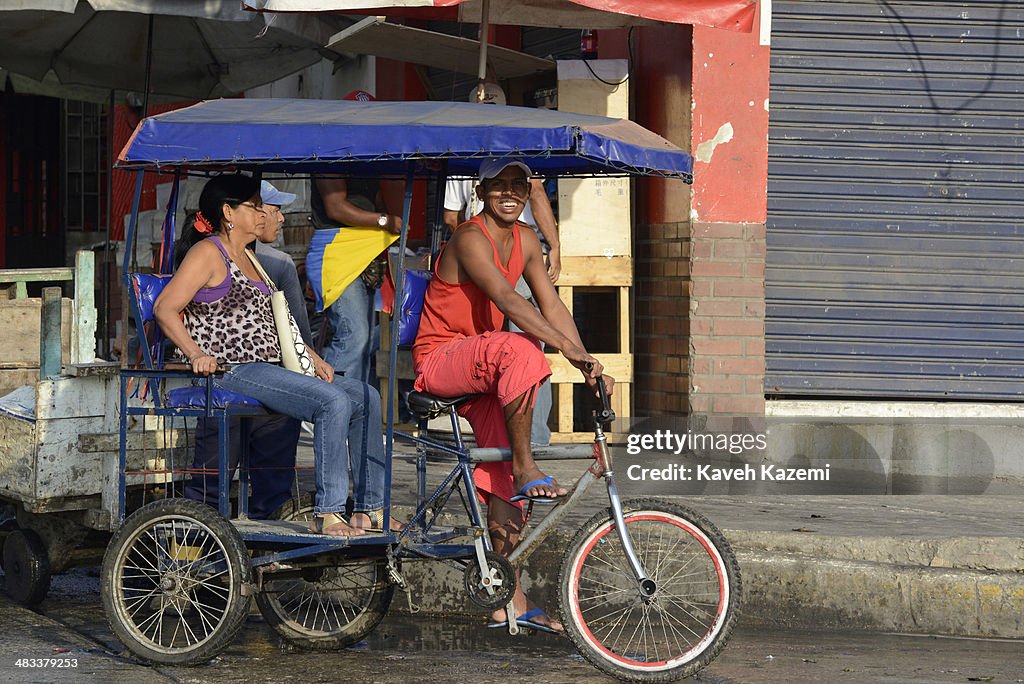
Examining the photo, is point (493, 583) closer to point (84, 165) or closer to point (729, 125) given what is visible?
point (729, 125)

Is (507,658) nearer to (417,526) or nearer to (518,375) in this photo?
(417,526)

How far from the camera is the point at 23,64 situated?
34.4 ft

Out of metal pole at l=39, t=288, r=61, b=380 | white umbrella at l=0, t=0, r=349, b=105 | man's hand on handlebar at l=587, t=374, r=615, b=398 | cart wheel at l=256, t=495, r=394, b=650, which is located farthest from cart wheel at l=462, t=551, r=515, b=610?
white umbrella at l=0, t=0, r=349, b=105

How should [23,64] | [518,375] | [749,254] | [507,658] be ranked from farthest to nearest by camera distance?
1. [23,64]
2. [749,254]
3. [507,658]
4. [518,375]

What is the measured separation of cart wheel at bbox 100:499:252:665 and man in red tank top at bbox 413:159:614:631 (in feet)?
3.12

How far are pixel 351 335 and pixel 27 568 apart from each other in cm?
177

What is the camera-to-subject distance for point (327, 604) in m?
5.71

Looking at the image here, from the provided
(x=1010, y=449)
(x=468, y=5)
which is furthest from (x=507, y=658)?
(x=1010, y=449)

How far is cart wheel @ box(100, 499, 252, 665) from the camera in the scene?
5.07 m

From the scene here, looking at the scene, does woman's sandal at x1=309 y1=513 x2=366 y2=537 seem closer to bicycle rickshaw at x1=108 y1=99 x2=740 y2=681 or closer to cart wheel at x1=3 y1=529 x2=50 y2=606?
bicycle rickshaw at x1=108 y1=99 x2=740 y2=681

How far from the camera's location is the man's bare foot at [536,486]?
5070 mm

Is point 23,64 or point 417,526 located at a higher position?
point 23,64

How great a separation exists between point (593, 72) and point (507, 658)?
16.0ft

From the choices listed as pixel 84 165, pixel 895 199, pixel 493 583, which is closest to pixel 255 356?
pixel 493 583
